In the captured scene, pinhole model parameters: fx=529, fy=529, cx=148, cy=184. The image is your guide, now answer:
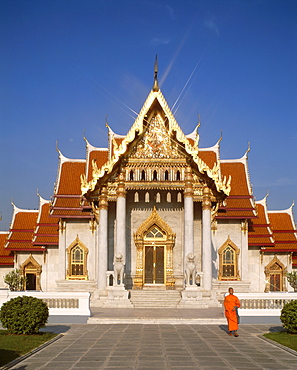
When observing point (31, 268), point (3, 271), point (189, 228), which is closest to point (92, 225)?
point (31, 268)

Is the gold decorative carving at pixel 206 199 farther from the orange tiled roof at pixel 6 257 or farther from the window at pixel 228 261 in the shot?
the orange tiled roof at pixel 6 257

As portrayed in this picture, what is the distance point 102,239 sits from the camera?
73.2 ft

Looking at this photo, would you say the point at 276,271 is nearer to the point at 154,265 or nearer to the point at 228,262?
the point at 228,262

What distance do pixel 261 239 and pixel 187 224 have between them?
23.7ft

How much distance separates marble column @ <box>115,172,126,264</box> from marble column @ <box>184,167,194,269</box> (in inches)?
99.6

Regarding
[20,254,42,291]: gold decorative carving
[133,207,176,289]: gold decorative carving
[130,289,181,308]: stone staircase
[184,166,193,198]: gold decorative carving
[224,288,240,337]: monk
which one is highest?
[184,166,193,198]: gold decorative carving

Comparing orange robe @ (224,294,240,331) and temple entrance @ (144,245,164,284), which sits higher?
temple entrance @ (144,245,164,284)

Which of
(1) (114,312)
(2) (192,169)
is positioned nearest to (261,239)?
(2) (192,169)

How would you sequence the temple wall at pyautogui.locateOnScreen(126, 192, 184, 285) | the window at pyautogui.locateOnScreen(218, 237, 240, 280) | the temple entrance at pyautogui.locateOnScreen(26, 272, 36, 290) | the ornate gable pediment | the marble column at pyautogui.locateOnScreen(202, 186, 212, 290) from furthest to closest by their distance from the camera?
the temple entrance at pyautogui.locateOnScreen(26, 272, 36, 290) < the window at pyautogui.locateOnScreen(218, 237, 240, 280) < the temple wall at pyautogui.locateOnScreen(126, 192, 184, 285) < the ornate gable pediment < the marble column at pyautogui.locateOnScreen(202, 186, 212, 290)

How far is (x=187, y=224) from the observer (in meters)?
21.6

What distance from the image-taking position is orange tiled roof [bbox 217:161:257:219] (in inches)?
1013

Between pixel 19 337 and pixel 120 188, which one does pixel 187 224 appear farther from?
pixel 19 337

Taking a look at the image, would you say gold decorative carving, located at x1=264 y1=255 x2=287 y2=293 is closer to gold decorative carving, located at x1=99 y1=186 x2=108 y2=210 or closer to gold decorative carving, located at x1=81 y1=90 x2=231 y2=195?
gold decorative carving, located at x1=81 y1=90 x2=231 y2=195

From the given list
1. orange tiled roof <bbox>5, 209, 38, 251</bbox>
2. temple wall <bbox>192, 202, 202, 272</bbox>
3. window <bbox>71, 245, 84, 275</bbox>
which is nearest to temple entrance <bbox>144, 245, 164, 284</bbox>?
temple wall <bbox>192, 202, 202, 272</bbox>
